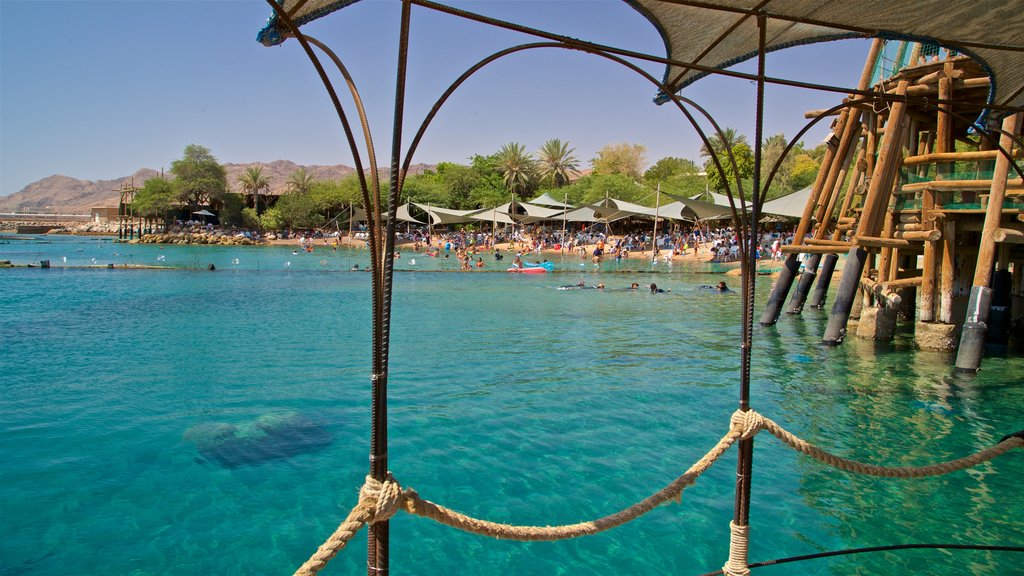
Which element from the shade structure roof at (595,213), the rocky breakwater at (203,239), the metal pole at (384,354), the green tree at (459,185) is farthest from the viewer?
the green tree at (459,185)

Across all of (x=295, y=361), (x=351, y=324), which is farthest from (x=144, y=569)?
(x=351, y=324)

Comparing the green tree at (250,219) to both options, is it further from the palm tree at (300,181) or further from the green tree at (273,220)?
the palm tree at (300,181)

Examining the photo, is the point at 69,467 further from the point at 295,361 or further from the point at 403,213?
the point at 403,213

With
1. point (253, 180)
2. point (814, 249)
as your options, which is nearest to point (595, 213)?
point (814, 249)

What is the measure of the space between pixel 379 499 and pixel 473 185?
77075 millimetres

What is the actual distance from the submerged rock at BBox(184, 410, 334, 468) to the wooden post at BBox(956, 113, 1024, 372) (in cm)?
983

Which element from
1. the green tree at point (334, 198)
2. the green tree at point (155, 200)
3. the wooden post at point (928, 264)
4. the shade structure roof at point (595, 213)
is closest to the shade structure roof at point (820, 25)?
the wooden post at point (928, 264)

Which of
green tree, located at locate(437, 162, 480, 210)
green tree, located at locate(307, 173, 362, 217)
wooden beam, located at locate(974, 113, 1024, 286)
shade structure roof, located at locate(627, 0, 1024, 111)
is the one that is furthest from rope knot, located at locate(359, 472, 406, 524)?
green tree, located at locate(307, 173, 362, 217)

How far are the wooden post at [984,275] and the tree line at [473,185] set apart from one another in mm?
49491

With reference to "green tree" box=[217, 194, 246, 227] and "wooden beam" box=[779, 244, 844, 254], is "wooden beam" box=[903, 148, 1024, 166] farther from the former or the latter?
"green tree" box=[217, 194, 246, 227]

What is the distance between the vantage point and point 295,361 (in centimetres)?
1425

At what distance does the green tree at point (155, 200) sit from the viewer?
8244cm

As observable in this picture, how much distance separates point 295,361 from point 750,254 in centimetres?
1225

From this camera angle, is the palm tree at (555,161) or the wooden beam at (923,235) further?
the palm tree at (555,161)
